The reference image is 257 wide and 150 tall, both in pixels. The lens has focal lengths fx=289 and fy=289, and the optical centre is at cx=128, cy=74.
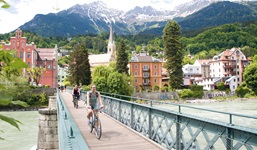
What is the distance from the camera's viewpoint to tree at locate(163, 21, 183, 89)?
Result: 219ft

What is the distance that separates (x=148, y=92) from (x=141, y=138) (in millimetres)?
62174

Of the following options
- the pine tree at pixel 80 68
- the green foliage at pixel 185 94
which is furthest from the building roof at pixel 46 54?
the green foliage at pixel 185 94

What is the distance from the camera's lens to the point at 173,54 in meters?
67.8

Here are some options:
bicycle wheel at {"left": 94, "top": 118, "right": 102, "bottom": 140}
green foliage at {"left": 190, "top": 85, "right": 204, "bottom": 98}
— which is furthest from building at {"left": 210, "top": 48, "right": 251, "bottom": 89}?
bicycle wheel at {"left": 94, "top": 118, "right": 102, "bottom": 140}

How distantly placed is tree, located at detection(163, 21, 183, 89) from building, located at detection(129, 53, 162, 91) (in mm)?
10693

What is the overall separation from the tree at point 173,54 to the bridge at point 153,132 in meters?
53.8

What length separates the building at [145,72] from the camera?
77438 millimetres

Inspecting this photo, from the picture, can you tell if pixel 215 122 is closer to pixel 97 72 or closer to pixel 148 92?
pixel 97 72

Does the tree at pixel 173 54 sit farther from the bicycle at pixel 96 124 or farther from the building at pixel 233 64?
the bicycle at pixel 96 124

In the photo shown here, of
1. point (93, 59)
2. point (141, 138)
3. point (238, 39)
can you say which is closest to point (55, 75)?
point (93, 59)

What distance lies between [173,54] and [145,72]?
12.5 meters

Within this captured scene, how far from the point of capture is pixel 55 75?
79438mm

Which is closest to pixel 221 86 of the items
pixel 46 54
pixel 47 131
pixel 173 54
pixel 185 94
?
pixel 185 94

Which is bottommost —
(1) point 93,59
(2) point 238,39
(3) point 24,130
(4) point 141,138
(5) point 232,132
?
(3) point 24,130
